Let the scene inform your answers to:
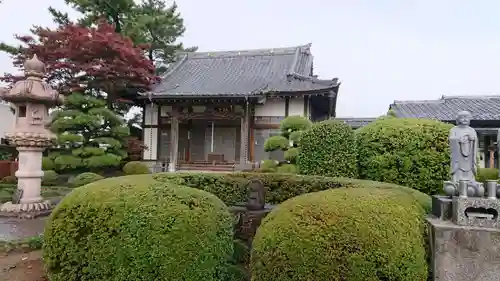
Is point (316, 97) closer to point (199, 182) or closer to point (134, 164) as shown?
point (134, 164)

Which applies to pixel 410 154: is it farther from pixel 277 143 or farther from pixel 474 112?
pixel 474 112

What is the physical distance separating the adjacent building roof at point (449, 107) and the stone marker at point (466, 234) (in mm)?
12632

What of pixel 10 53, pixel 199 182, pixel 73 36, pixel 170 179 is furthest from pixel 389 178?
pixel 10 53

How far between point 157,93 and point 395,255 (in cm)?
1523

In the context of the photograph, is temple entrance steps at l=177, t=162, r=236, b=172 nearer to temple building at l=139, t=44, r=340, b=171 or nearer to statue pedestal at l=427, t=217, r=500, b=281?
temple building at l=139, t=44, r=340, b=171

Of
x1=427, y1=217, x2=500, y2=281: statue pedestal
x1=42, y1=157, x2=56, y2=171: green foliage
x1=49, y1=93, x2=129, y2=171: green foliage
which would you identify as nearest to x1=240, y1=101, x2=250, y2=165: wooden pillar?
x1=49, y1=93, x2=129, y2=171: green foliage

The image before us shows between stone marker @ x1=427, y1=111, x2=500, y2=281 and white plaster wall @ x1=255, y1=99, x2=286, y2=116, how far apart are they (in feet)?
39.6

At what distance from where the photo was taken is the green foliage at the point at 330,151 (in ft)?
23.8

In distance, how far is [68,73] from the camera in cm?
1501

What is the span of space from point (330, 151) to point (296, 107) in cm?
857

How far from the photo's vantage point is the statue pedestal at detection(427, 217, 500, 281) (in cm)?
338

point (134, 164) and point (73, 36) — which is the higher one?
point (73, 36)

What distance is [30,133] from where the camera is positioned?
798 centimetres

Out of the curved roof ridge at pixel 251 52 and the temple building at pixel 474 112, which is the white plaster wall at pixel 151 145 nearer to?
the curved roof ridge at pixel 251 52
